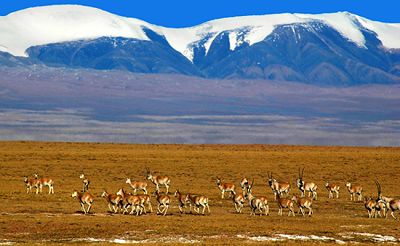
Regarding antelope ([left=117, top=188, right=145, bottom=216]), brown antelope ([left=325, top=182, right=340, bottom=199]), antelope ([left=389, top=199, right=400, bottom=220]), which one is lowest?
antelope ([left=117, top=188, right=145, bottom=216])

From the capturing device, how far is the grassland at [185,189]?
104ft

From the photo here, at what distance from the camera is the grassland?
3169 centimetres

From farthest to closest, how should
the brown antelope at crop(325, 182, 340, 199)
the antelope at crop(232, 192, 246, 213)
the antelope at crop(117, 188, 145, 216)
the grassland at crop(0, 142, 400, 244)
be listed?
the brown antelope at crop(325, 182, 340, 199)
the antelope at crop(232, 192, 246, 213)
the antelope at crop(117, 188, 145, 216)
the grassland at crop(0, 142, 400, 244)

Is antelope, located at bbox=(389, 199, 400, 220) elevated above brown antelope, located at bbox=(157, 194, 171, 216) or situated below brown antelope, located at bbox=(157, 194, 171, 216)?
above

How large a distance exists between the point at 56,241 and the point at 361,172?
3427 cm

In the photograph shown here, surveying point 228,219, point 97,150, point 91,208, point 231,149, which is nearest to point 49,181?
point 91,208

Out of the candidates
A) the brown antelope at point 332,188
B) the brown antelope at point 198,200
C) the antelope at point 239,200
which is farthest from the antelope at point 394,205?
the brown antelope at point 332,188

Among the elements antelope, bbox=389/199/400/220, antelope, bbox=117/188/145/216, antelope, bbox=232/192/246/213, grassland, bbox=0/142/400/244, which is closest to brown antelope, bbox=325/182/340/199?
grassland, bbox=0/142/400/244

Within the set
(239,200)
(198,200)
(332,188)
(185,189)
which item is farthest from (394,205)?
(185,189)

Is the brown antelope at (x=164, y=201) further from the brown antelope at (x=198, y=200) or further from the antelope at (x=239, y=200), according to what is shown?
the antelope at (x=239, y=200)

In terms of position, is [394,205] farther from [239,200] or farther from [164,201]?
[164,201]

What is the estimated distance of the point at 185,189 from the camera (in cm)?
4812

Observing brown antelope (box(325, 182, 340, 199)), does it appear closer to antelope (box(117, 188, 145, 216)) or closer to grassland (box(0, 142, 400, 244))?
grassland (box(0, 142, 400, 244))

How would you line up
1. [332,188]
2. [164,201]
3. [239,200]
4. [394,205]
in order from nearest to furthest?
1. [394,205]
2. [164,201]
3. [239,200]
4. [332,188]
